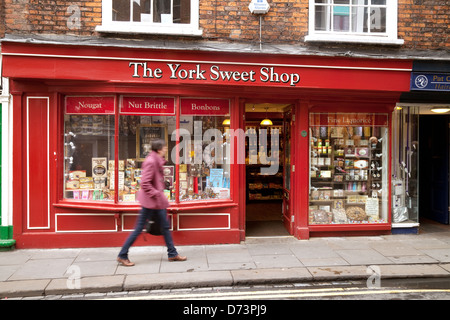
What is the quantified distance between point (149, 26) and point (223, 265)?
4736mm

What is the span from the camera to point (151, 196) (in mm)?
5492

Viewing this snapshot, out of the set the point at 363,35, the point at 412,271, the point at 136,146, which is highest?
the point at 363,35

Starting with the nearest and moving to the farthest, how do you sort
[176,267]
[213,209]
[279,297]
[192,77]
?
[279,297] → [176,267] → [192,77] → [213,209]

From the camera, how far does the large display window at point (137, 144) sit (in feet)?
22.3

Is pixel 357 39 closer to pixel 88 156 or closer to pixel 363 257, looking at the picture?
pixel 363 257

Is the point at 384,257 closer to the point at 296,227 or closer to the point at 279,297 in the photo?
the point at 296,227

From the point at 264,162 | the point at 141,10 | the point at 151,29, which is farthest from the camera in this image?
the point at 264,162

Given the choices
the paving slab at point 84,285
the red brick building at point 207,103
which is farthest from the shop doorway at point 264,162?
the paving slab at point 84,285

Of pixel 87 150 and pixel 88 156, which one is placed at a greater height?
pixel 87 150

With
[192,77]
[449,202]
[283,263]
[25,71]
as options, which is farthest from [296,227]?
[25,71]

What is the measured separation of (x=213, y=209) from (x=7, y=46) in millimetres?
4678

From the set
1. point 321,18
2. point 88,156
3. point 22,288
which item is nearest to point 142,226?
point 22,288

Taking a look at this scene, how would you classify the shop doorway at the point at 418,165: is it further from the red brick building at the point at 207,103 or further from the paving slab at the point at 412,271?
the paving slab at the point at 412,271

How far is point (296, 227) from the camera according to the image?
7391mm
